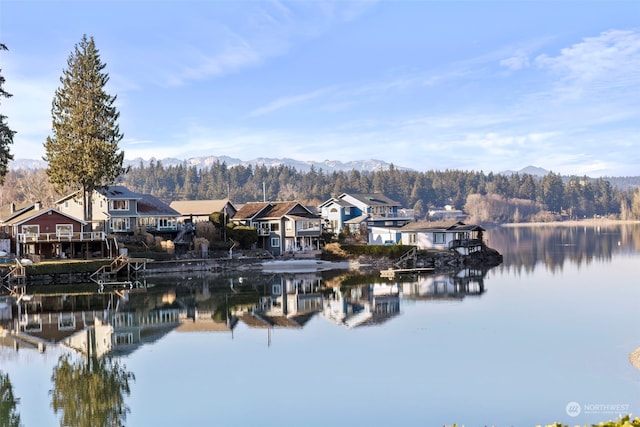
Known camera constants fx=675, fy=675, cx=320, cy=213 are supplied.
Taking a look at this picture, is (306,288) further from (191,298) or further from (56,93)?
(56,93)

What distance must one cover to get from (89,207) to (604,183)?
158 m

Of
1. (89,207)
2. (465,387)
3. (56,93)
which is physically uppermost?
(56,93)

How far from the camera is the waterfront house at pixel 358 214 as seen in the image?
72.1 m

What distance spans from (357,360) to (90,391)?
835cm

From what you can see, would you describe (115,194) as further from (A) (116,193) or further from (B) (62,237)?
(B) (62,237)

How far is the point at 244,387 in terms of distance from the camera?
19375 mm

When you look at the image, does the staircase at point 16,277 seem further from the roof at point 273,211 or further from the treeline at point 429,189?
the treeline at point 429,189

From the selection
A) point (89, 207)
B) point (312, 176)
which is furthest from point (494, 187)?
point (89, 207)

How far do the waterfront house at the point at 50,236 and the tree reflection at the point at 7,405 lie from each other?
3127cm

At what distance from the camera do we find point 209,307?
35.1m

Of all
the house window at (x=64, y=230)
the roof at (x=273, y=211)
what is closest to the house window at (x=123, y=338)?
the house window at (x=64, y=230)

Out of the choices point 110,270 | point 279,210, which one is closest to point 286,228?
point 279,210

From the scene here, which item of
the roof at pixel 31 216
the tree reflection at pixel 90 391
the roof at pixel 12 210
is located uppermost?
the roof at pixel 12 210

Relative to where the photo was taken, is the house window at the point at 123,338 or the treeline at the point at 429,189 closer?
the house window at the point at 123,338
